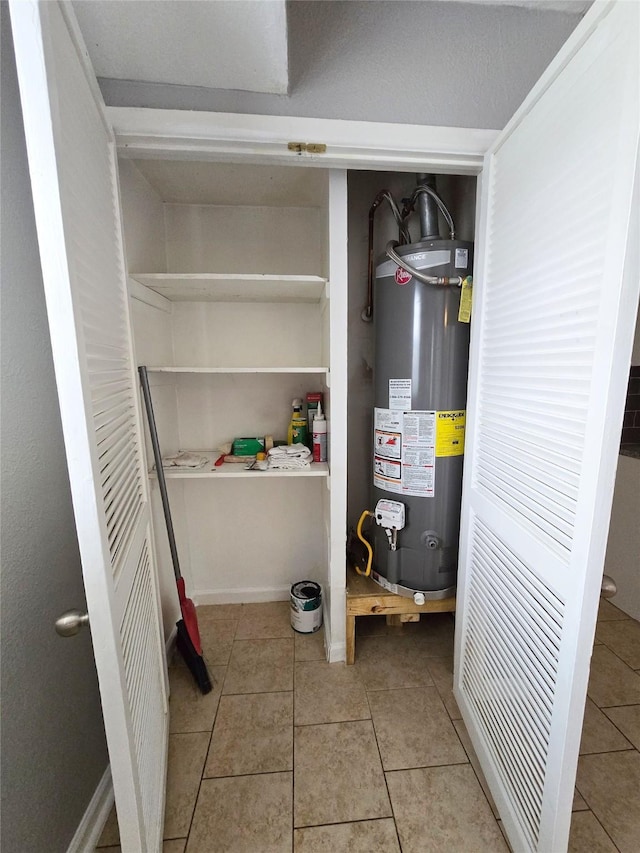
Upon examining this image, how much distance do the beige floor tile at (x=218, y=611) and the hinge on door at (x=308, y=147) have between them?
2058mm

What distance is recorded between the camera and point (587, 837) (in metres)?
1.00

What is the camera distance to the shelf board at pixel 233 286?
1309mm

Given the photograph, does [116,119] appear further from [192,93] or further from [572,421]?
[572,421]

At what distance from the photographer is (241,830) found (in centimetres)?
102

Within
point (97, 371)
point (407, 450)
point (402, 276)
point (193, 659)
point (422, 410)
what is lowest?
point (193, 659)

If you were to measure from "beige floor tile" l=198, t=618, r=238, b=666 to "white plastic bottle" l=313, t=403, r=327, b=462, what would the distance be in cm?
100

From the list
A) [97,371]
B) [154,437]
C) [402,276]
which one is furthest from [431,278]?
[154,437]

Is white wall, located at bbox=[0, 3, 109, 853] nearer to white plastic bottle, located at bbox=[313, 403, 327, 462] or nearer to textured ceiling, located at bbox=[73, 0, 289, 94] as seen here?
textured ceiling, located at bbox=[73, 0, 289, 94]

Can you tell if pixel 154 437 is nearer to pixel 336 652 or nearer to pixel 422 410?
pixel 422 410

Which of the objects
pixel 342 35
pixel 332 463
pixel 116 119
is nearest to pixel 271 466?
pixel 332 463

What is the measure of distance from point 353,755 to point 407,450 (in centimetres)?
108

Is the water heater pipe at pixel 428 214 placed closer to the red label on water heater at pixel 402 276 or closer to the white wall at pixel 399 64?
the red label on water heater at pixel 402 276

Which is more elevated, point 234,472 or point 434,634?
point 234,472

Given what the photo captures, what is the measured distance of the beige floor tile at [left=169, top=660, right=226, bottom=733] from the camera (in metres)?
1.32
